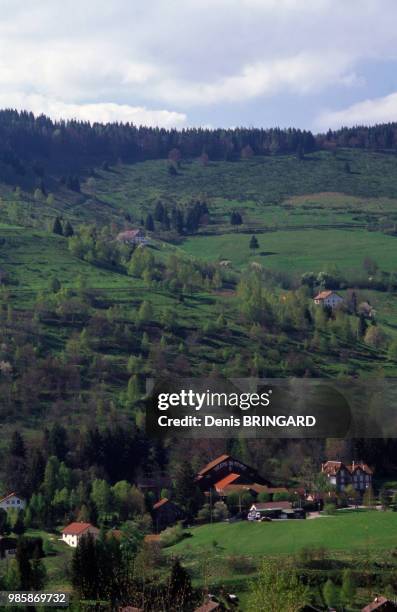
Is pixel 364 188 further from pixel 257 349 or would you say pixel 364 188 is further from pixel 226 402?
pixel 226 402

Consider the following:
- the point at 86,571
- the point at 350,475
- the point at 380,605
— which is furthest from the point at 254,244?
the point at 380,605

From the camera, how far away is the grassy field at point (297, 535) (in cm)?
5572

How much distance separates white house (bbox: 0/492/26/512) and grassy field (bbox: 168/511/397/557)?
32.6 feet

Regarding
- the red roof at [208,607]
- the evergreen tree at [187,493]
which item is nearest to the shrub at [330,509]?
the evergreen tree at [187,493]

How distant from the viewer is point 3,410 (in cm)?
7912

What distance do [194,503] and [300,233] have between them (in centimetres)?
10360

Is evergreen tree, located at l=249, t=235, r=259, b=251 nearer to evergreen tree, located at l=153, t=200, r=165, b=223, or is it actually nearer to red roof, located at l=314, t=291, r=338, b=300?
evergreen tree, located at l=153, t=200, r=165, b=223

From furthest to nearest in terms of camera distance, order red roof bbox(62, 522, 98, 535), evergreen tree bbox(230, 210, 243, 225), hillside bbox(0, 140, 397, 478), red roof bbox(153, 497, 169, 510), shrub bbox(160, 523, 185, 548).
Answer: evergreen tree bbox(230, 210, 243, 225)
hillside bbox(0, 140, 397, 478)
red roof bbox(153, 497, 169, 510)
red roof bbox(62, 522, 98, 535)
shrub bbox(160, 523, 185, 548)

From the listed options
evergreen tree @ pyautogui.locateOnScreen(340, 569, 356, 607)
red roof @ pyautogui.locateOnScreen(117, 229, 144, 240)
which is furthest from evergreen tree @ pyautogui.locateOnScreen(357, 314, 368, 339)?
evergreen tree @ pyautogui.locateOnScreen(340, 569, 356, 607)

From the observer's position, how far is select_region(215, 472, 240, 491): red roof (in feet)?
224

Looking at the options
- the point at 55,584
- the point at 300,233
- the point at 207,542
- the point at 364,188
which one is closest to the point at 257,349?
the point at 207,542

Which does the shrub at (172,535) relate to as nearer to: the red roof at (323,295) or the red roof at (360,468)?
the red roof at (360,468)

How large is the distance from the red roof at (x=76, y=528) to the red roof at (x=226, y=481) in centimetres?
1088

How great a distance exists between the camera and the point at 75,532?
5859 centimetres
